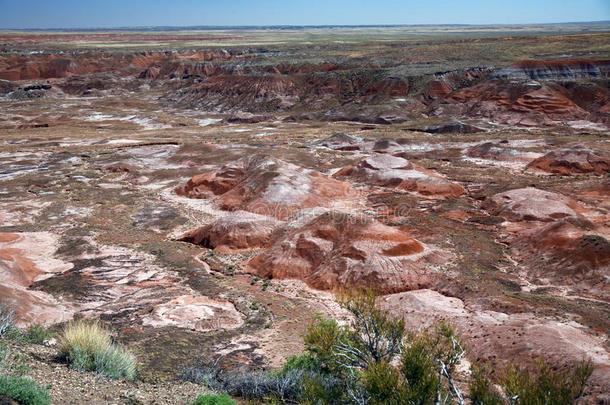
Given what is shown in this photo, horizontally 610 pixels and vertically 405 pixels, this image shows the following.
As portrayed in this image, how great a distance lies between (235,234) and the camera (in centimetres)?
2603

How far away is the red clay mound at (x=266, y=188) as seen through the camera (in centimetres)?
3086

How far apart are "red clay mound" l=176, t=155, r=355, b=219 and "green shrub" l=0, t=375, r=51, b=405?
69.6ft

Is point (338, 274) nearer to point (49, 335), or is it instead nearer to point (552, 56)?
point (49, 335)

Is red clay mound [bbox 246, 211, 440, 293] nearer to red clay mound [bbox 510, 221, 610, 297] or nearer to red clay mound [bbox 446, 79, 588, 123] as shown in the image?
red clay mound [bbox 510, 221, 610, 297]

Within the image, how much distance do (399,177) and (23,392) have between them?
31864 millimetres

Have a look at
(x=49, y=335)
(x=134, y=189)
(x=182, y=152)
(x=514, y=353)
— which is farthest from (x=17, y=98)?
(x=514, y=353)

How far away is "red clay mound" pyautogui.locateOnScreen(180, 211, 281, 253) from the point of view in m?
25.7

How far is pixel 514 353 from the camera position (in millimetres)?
13656

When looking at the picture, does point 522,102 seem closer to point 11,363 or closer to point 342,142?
point 342,142

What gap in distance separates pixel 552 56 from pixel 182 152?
69.0 m

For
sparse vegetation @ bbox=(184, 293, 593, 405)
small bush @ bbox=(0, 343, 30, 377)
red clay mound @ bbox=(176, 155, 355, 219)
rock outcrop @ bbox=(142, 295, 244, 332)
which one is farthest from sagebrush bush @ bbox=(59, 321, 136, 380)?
red clay mound @ bbox=(176, 155, 355, 219)

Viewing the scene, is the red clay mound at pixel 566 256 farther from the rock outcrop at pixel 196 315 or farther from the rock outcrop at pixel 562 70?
the rock outcrop at pixel 562 70

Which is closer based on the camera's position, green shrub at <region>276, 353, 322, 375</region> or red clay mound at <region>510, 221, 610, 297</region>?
green shrub at <region>276, 353, 322, 375</region>

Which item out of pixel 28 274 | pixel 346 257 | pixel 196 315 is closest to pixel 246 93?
pixel 28 274
